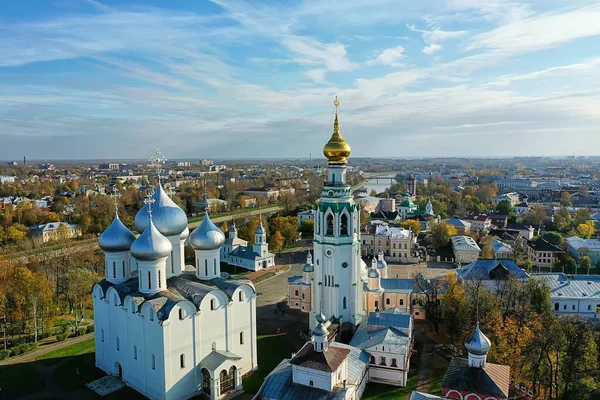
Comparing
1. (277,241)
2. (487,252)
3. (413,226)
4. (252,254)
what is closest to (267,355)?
(252,254)

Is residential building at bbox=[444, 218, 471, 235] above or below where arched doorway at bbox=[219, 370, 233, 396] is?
above

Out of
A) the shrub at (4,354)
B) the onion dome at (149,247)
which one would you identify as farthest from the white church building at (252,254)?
the onion dome at (149,247)

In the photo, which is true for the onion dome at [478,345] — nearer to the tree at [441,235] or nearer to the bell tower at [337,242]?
the bell tower at [337,242]

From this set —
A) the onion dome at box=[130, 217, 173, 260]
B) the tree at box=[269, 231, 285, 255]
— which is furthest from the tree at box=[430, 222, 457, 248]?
the onion dome at box=[130, 217, 173, 260]

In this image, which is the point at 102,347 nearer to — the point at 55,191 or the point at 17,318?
the point at 17,318

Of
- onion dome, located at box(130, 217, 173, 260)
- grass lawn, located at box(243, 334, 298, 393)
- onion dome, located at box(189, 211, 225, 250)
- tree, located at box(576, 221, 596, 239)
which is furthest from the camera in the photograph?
tree, located at box(576, 221, 596, 239)

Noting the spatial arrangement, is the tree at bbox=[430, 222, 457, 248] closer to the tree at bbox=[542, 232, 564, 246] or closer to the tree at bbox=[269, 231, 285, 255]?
the tree at bbox=[542, 232, 564, 246]

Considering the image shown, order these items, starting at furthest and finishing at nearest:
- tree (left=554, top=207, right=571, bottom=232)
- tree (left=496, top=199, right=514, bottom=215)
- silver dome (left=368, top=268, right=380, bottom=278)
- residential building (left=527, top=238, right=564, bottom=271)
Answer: tree (left=496, top=199, right=514, bottom=215) → tree (left=554, top=207, right=571, bottom=232) → residential building (left=527, top=238, right=564, bottom=271) → silver dome (left=368, top=268, right=380, bottom=278)
